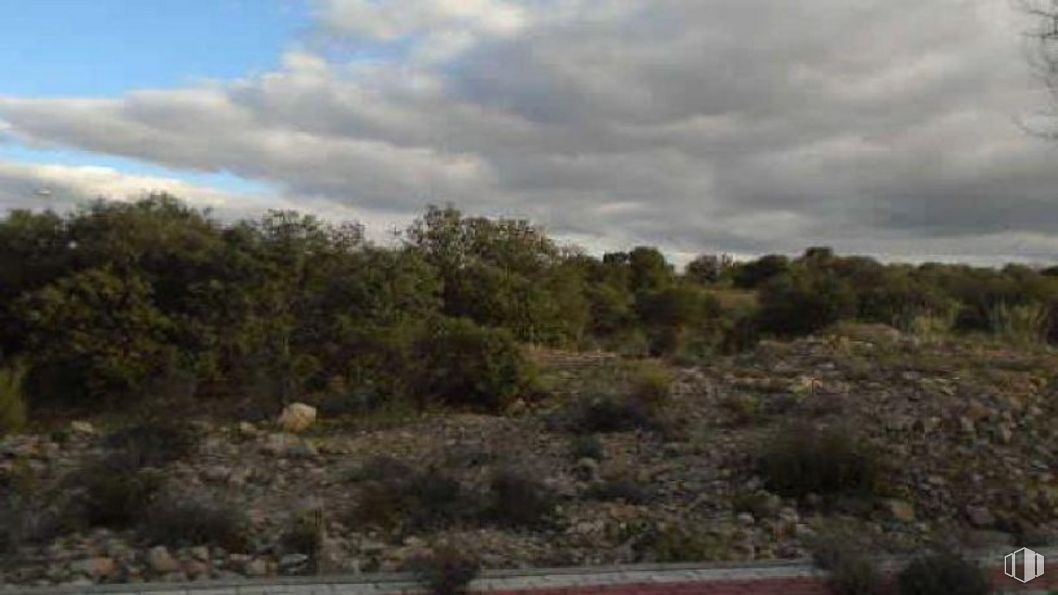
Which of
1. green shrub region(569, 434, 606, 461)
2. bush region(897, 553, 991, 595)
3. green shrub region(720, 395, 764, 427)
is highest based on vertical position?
green shrub region(720, 395, 764, 427)

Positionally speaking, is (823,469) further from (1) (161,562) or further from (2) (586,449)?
(1) (161,562)

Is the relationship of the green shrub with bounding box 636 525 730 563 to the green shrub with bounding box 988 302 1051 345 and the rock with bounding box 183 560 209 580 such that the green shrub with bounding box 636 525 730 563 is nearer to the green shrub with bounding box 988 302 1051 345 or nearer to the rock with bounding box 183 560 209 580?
the rock with bounding box 183 560 209 580

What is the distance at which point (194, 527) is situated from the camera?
9211 mm

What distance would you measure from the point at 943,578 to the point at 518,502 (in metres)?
4.16

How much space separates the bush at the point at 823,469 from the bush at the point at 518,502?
2.40 m

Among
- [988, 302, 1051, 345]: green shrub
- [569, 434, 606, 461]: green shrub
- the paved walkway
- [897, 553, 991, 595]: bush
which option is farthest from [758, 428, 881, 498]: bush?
[988, 302, 1051, 345]: green shrub

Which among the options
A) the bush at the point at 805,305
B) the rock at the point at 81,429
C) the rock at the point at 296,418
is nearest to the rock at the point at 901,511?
the rock at the point at 296,418

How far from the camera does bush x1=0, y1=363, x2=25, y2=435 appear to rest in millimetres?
15594

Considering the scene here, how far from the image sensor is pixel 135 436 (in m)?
12.8

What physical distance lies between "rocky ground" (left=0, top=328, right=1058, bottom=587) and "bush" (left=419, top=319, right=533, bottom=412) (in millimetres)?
490

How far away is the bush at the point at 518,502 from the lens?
10.2 m

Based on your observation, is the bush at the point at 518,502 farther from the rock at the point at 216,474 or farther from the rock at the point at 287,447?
the rock at the point at 287,447

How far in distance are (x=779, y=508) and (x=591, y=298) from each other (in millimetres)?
25937

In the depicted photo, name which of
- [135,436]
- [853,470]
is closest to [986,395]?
[853,470]
